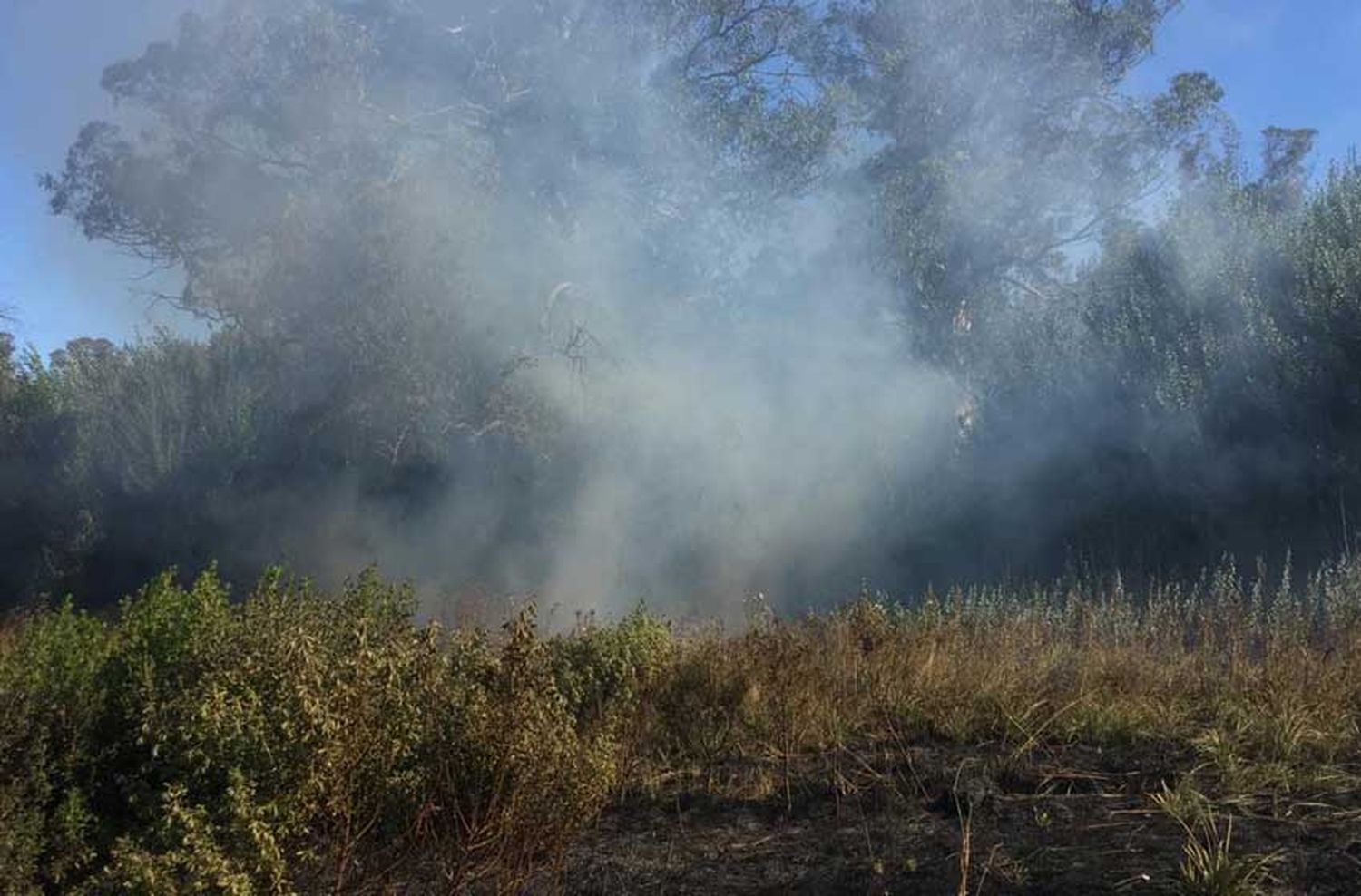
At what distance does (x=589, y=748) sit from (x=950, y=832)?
1.25 m

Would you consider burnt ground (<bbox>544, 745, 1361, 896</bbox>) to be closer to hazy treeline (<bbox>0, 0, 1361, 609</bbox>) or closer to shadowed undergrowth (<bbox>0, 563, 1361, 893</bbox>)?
shadowed undergrowth (<bbox>0, 563, 1361, 893</bbox>)

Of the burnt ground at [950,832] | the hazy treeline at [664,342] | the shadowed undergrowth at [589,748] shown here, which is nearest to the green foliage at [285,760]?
the shadowed undergrowth at [589,748]

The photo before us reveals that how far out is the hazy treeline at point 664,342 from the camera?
9.70 meters

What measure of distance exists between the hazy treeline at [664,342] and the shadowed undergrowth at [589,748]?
14.8 feet

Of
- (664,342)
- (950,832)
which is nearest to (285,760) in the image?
(950,832)

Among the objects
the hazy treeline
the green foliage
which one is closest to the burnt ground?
the green foliage

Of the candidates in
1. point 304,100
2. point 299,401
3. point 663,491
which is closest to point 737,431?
point 663,491

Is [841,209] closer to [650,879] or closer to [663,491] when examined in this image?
[663,491]

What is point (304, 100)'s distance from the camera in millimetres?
11375

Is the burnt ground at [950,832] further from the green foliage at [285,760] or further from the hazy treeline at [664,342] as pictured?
the hazy treeline at [664,342]

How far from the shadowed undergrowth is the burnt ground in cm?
2

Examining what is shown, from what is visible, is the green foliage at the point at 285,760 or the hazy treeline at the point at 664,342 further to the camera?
the hazy treeline at the point at 664,342

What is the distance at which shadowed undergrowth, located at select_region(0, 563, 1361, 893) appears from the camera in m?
2.92

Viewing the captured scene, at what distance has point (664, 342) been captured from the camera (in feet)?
38.8
